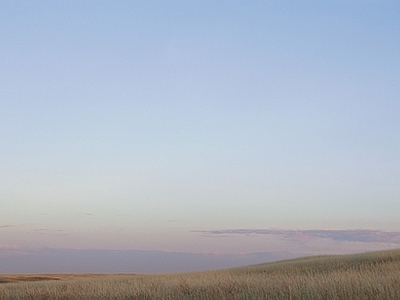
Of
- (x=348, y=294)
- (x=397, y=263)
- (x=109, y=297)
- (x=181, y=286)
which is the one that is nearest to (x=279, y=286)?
(x=348, y=294)

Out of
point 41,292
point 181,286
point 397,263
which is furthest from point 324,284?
point 397,263

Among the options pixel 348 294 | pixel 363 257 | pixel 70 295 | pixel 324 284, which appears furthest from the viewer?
pixel 363 257

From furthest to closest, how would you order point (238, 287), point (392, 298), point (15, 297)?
point (15, 297)
point (238, 287)
point (392, 298)

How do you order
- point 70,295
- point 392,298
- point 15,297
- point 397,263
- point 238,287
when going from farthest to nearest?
1. point 397,263
2. point 15,297
3. point 70,295
4. point 238,287
5. point 392,298

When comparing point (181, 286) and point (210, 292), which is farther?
point (181, 286)

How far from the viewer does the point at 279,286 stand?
47.2 ft

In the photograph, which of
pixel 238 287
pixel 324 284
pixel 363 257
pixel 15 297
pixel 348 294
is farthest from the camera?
pixel 363 257

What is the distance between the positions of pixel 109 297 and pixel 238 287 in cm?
397

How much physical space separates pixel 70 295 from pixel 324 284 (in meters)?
7.94

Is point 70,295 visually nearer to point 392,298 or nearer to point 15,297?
point 15,297

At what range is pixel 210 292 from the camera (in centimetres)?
1446

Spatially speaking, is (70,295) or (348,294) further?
(70,295)

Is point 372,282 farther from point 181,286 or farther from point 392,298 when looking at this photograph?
point 181,286

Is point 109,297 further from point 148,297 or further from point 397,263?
point 397,263
